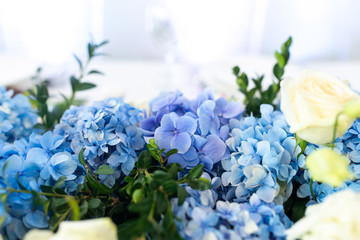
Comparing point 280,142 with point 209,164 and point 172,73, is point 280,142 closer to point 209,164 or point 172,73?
point 209,164

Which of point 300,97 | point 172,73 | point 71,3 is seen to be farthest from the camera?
point 71,3

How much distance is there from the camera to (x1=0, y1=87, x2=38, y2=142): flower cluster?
0.28 m

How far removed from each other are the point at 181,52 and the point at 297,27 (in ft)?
1.33

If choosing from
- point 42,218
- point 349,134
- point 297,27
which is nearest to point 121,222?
point 42,218

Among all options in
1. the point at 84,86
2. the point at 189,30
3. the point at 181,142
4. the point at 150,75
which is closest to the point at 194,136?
the point at 181,142

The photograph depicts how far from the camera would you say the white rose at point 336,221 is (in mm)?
143

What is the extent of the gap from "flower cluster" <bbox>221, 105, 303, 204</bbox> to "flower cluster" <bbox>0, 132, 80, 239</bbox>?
102 mm

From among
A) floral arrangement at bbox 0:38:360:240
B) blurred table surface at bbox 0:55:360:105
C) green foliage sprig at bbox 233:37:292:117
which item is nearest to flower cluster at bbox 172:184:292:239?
floral arrangement at bbox 0:38:360:240

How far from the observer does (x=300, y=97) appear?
0.18m

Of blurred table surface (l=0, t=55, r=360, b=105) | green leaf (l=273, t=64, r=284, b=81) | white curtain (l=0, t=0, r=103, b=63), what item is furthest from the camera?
white curtain (l=0, t=0, r=103, b=63)

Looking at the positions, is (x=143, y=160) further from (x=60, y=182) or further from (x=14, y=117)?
(x=14, y=117)

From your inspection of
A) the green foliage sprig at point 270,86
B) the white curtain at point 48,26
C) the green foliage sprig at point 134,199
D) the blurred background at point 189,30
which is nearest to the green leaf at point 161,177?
the green foliage sprig at point 134,199

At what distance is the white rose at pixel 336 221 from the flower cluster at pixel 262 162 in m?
0.05

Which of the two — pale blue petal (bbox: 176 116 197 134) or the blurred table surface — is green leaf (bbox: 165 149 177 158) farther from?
the blurred table surface
